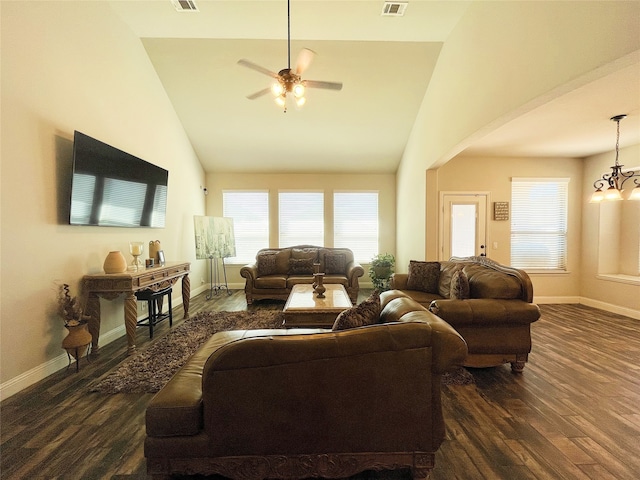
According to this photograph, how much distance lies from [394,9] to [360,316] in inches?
149

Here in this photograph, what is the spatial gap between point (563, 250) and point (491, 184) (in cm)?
188

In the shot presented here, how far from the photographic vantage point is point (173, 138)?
520cm

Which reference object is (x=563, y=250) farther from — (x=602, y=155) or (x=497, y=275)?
(x=497, y=275)

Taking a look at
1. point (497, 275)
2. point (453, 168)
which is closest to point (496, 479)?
point (497, 275)

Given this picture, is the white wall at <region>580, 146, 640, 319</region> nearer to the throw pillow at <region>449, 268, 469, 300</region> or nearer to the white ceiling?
the white ceiling

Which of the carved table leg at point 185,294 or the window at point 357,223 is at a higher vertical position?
the window at point 357,223

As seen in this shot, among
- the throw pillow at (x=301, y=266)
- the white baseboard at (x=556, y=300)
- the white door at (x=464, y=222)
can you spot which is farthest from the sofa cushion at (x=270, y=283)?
the white baseboard at (x=556, y=300)

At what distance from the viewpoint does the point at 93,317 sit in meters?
3.14

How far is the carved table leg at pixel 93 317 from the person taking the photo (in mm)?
3105

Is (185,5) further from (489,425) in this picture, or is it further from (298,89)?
(489,425)

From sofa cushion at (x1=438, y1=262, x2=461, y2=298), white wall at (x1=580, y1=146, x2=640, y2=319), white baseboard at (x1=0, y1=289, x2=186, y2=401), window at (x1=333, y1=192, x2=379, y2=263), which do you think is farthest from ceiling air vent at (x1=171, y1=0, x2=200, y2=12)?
white wall at (x1=580, y1=146, x2=640, y2=319)

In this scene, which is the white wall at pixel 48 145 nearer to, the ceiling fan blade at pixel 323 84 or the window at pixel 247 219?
the ceiling fan blade at pixel 323 84

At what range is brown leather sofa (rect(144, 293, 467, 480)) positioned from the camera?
1.41m

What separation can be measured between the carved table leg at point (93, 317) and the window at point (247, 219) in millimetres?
3780
